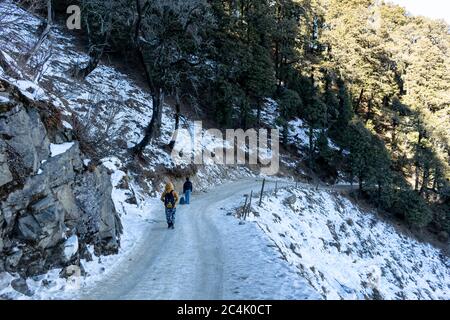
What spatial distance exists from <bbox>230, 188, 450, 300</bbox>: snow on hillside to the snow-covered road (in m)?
3.68

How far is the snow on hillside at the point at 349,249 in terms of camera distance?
19266mm

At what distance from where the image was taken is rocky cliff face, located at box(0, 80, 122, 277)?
8.00 metres

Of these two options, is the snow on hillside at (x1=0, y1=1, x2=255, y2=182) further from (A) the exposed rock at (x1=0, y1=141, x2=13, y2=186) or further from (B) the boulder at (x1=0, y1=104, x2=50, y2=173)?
(A) the exposed rock at (x1=0, y1=141, x2=13, y2=186)

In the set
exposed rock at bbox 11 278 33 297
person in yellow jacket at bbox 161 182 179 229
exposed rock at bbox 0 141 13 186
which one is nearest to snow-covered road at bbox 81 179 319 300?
person in yellow jacket at bbox 161 182 179 229

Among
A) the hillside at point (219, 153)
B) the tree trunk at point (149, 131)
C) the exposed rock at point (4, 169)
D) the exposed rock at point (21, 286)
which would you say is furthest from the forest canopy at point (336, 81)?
Result: the exposed rock at point (21, 286)

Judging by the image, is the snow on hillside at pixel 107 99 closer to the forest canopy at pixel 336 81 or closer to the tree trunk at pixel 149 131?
the tree trunk at pixel 149 131

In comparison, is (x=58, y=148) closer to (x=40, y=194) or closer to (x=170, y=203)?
(x=40, y=194)

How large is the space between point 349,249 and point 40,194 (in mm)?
23336

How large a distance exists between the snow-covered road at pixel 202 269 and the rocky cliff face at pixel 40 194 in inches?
48.5

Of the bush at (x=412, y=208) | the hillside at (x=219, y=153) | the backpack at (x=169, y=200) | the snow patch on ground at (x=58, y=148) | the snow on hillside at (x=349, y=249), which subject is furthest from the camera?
the bush at (x=412, y=208)

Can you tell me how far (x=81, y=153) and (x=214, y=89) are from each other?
3013cm

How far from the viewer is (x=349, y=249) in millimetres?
27188

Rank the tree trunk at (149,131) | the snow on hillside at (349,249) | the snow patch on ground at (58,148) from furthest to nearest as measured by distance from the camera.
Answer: the tree trunk at (149,131) → the snow on hillside at (349,249) → the snow patch on ground at (58,148)
